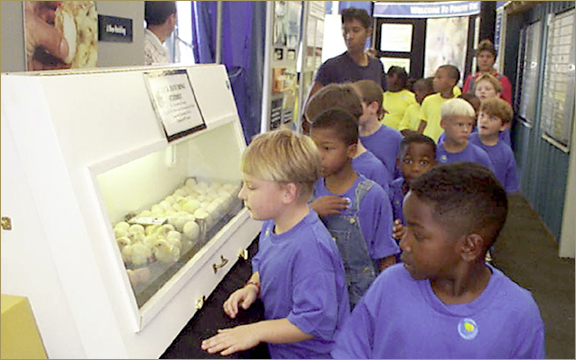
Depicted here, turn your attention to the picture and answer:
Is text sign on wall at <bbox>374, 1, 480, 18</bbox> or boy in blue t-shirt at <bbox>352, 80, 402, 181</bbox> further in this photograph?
text sign on wall at <bbox>374, 1, 480, 18</bbox>

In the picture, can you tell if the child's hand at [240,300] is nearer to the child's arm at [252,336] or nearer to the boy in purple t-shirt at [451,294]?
the child's arm at [252,336]

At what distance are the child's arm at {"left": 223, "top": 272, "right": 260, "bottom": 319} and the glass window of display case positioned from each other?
0.50 ft

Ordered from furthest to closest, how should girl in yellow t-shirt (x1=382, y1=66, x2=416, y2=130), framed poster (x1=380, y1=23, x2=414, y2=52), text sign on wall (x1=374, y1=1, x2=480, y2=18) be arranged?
framed poster (x1=380, y1=23, x2=414, y2=52) → text sign on wall (x1=374, y1=1, x2=480, y2=18) → girl in yellow t-shirt (x1=382, y1=66, x2=416, y2=130)

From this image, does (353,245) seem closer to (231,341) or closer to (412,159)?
(231,341)

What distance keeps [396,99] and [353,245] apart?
11.9 ft

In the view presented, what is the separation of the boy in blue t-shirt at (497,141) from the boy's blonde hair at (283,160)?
213cm

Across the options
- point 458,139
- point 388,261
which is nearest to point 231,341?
point 388,261

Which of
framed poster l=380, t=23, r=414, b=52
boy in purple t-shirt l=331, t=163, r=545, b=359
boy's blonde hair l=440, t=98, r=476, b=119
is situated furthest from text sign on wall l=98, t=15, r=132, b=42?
framed poster l=380, t=23, r=414, b=52

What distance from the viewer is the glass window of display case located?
56.2 inches

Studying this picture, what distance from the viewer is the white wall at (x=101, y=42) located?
5.57ft

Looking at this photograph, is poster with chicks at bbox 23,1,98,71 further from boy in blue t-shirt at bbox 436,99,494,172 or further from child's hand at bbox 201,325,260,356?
boy in blue t-shirt at bbox 436,99,494,172

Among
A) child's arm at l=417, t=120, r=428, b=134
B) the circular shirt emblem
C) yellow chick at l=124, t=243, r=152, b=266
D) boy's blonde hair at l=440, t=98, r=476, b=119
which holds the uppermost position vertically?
boy's blonde hair at l=440, t=98, r=476, b=119

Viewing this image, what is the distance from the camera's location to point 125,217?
1626 millimetres

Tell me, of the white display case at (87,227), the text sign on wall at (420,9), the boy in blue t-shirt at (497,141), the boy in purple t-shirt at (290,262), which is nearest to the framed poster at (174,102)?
the white display case at (87,227)
